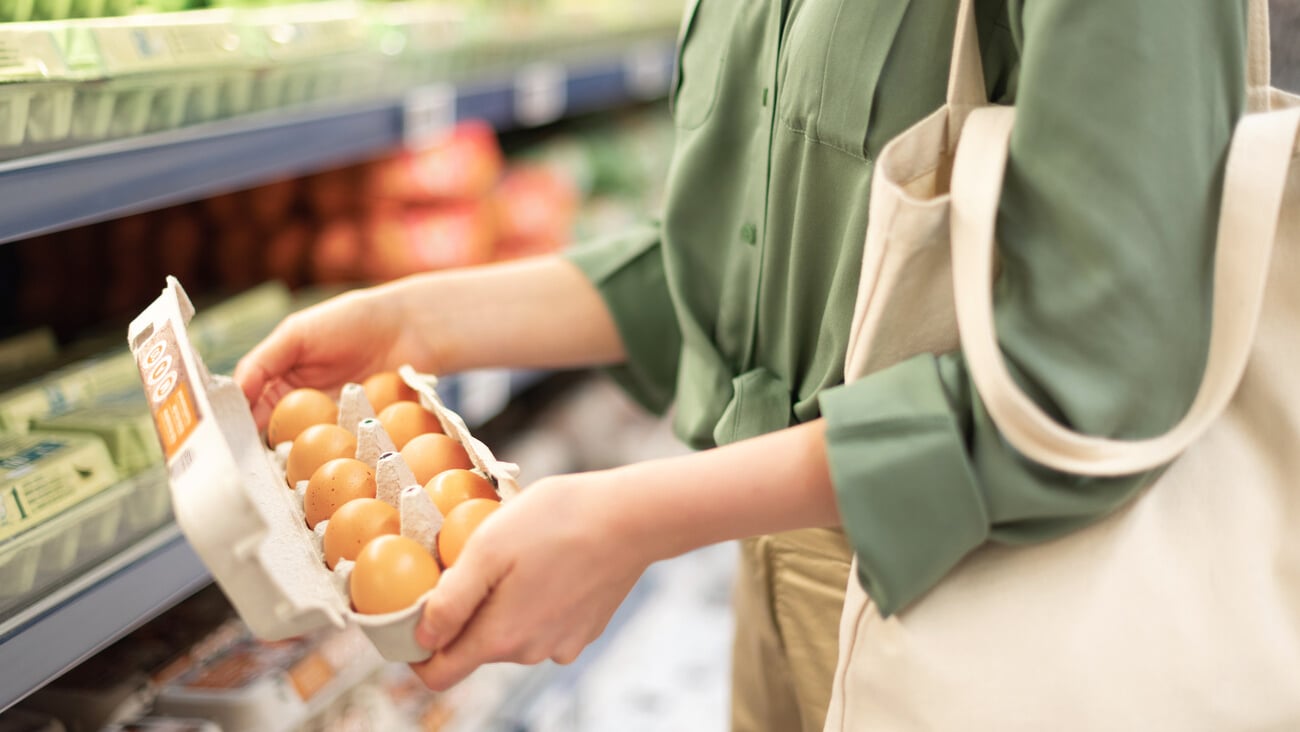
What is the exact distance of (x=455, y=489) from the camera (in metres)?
0.68

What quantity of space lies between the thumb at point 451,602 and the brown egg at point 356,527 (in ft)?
0.32

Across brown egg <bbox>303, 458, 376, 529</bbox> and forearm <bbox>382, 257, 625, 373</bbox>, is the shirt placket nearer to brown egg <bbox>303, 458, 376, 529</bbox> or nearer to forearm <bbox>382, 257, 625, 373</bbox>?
forearm <bbox>382, 257, 625, 373</bbox>

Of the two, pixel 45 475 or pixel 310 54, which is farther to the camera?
pixel 310 54

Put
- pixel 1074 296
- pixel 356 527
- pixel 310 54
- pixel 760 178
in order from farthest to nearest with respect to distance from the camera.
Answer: pixel 310 54 → pixel 760 178 → pixel 356 527 → pixel 1074 296

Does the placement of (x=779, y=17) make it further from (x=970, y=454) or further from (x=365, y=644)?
(x=365, y=644)

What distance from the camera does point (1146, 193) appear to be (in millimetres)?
525

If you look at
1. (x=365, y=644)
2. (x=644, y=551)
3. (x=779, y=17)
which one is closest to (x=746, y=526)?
(x=644, y=551)

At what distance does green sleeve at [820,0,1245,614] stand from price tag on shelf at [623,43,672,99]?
1.49 meters

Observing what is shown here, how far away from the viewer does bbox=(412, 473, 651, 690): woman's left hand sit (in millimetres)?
570

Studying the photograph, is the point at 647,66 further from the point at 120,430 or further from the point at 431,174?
the point at 120,430

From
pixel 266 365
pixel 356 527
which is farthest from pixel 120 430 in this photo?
pixel 356 527

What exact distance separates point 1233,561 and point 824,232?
351 mm

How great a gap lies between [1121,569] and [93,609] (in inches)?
31.1

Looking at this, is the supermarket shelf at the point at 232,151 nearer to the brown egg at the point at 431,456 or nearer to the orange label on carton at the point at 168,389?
the orange label on carton at the point at 168,389
